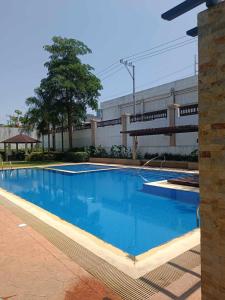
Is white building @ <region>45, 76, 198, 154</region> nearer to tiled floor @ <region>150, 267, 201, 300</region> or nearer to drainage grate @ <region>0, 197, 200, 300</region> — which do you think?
drainage grate @ <region>0, 197, 200, 300</region>

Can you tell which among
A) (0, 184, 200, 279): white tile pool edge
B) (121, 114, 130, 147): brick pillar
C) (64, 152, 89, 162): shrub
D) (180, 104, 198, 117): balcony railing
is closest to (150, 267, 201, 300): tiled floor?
(0, 184, 200, 279): white tile pool edge

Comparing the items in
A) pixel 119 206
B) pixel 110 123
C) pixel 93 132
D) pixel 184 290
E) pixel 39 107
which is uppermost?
pixel 39 107

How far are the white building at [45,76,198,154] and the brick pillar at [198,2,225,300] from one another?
15447mm

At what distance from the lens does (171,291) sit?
121 inches

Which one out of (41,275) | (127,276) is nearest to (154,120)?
(127,276)

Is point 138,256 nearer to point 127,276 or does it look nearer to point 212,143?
point 127,276

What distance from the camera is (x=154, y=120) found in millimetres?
20141

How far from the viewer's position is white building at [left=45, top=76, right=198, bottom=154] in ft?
59.3

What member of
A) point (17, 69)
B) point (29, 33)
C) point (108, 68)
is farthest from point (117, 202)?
point (108, 68)

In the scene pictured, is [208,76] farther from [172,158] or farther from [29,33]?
[172,158]

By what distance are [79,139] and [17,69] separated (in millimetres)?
10006

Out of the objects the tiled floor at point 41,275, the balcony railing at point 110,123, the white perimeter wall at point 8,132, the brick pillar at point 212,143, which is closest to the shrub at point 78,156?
the balcony railing at point 110,123

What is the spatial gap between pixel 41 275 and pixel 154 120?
17462mm

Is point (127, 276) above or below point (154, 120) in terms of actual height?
below
